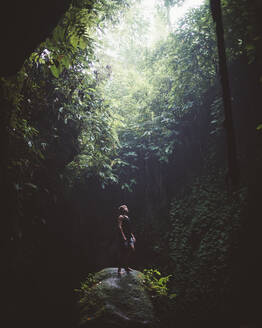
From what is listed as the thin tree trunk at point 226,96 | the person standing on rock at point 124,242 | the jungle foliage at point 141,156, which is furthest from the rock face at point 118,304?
the thin tree trunk at point 226,96

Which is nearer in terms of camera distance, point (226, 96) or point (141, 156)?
point (226, 96)

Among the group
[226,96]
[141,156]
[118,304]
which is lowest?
[118,304]

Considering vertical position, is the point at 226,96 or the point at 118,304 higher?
the point at 226,96

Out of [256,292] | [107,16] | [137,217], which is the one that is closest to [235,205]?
[256,292]

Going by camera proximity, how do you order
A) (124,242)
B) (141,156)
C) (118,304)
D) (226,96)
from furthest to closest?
1. (141,156)
2. (124,242)
3. (118,304)
4. (226,96)

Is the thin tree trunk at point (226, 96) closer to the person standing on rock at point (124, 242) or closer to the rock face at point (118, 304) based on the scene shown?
the rock face at point (118, 304)

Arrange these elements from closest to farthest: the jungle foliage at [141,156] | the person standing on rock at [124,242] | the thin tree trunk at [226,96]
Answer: the thin tree trunk at [226,96] → the jungle foliage at [141,156] → the person standing on rock at [124,242]

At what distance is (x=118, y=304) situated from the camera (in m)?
5.88

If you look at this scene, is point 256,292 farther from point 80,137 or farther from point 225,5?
point 225,5

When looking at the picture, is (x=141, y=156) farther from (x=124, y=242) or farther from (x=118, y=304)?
(x=118, y=304)

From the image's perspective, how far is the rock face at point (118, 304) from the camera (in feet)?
18.0

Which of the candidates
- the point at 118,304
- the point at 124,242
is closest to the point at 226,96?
the point at 118,304

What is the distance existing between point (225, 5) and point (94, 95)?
439 centimetres

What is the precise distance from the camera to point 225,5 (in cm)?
633
